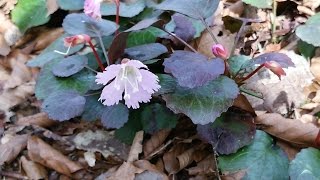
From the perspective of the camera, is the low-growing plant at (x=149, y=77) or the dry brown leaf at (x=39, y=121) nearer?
the low-growing plant at (x=149, y=77)

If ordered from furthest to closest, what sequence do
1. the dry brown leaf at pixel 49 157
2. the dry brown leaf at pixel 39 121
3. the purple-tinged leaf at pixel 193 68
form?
the dry brown leaf at pixel 39 121, the dry brown leaf at pixel 49 157, the purple-tinged leaf at pixel 193 68

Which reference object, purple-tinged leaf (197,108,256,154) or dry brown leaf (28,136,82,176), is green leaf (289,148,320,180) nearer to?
purple-tinged leaf (197,108,256,154)

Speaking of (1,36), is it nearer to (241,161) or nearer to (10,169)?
(10,169)

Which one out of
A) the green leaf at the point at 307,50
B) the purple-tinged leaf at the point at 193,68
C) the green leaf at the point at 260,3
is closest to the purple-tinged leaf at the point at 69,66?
the purple-tinged leaf at the point at 193,68

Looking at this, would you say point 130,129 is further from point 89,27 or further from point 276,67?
point 276,67

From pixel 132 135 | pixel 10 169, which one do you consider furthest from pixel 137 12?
pixel 10 169

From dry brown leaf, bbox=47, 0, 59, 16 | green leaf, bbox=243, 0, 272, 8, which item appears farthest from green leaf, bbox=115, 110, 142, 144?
dry brown leaf, bbox=47, 0, 59, 16

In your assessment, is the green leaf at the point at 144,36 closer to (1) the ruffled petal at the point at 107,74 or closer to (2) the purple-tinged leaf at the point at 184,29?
(2) the purple-tinged leaf at the point at 184,29
